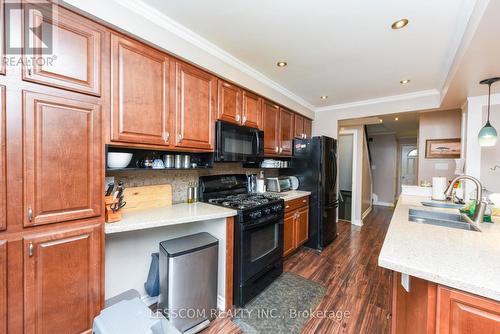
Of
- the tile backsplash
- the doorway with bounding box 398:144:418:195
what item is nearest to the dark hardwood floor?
the tile backsplash

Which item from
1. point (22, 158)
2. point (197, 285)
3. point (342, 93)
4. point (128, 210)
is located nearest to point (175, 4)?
point (22, 158)

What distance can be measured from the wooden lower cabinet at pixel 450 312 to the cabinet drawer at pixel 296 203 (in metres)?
1.71

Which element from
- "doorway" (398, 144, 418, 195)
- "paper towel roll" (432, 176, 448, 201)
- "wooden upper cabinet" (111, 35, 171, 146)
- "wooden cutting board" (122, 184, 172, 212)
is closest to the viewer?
"wooden upper cabinet" (111, 35, 171, 146)

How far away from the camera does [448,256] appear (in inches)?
40.4

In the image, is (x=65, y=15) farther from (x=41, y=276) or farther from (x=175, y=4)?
(x=41, y=276)

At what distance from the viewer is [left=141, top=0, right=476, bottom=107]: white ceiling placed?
1521 millimetres

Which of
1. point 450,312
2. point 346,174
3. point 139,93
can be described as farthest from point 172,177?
point 346,174

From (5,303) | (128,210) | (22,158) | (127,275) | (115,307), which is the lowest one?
(127,275)

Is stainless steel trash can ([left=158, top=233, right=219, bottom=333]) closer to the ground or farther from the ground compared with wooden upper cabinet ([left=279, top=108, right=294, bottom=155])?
closer to the ground

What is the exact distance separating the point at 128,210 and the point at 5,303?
84 centimetres

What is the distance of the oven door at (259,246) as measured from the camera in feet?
6.33

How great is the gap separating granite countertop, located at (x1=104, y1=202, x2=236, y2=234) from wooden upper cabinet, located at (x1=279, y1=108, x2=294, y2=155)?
1646 millimetres

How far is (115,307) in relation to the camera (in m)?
1.19

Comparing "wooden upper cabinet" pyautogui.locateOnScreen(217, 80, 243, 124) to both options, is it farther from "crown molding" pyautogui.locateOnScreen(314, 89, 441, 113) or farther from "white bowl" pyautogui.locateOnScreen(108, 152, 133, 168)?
"crown molding" pyautogui.locateOnScreen(314, 89, 441, 113)
